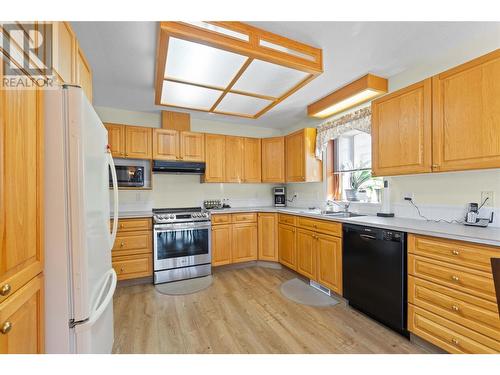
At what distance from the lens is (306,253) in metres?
2.92

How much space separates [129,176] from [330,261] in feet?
9.49

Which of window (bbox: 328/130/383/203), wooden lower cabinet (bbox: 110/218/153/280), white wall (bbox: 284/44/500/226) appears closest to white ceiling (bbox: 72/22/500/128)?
white wall (bbox: 284/44/500/226)

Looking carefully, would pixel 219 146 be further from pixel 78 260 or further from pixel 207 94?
pixel 78 260

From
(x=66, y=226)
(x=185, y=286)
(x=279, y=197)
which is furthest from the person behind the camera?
(x=279, y=197)

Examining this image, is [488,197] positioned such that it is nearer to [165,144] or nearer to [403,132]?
[403,132]

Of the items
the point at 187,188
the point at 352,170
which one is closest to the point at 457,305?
the point at 352,170

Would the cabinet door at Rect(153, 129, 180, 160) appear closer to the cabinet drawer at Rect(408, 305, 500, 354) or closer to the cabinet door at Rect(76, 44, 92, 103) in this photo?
the cabinet door at Rect(76, 44, 92, 103)

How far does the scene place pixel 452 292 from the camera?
156 centimetres

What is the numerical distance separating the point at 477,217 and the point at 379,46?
5.39 feet

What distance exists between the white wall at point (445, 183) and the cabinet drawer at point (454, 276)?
66cm

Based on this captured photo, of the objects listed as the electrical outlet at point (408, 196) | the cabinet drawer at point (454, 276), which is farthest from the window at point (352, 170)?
the cabinet drawer at point (454, 276)

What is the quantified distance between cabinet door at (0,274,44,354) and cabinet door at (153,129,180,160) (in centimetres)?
256

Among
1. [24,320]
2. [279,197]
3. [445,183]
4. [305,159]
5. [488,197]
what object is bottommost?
[24,320]
